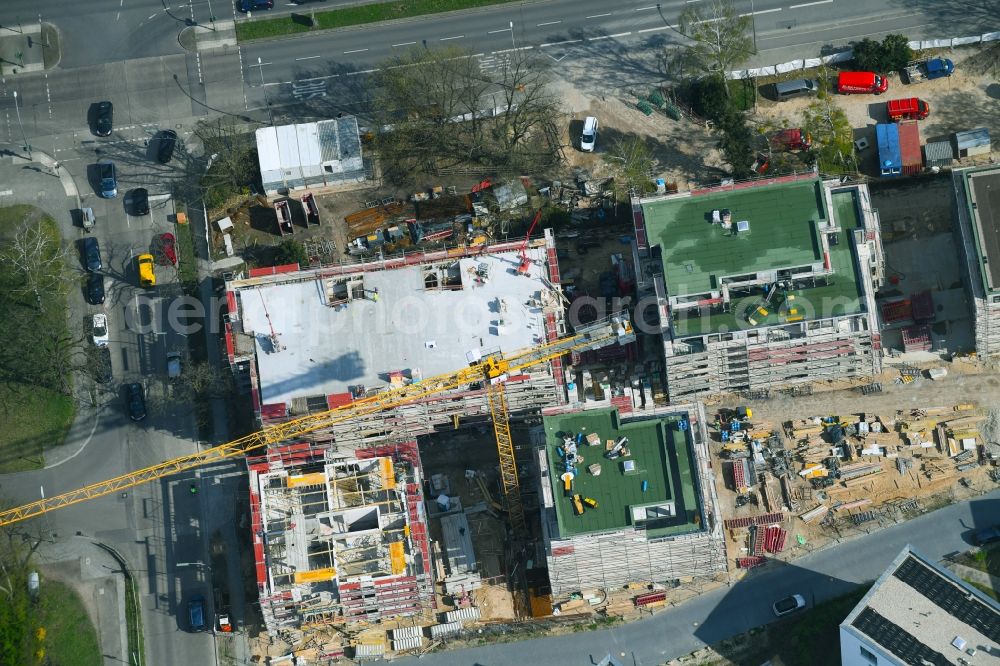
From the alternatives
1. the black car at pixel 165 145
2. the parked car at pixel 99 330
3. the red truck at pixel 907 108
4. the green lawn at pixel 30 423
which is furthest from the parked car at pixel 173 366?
the red truck at pixel 907 108

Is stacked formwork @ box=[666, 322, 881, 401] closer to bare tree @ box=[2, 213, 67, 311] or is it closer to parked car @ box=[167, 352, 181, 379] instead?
parked car @ box=[167, 352, 181, 379]

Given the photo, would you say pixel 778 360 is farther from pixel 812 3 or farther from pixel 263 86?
pixel 263 86

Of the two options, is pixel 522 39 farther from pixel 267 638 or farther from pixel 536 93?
pixel 267 638

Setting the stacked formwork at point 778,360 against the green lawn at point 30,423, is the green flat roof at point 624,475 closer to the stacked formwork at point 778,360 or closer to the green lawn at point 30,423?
the stacked formwork at point 778,360

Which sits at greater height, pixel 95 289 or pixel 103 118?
pixel 103 118

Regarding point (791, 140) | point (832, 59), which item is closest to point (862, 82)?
point (832, 59)

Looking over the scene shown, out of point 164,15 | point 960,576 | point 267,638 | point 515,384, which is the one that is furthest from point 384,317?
point 960,576
